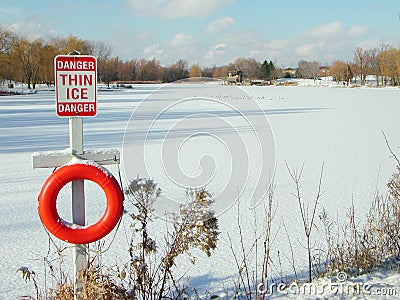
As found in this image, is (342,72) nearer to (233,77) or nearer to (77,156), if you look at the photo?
(233,77)

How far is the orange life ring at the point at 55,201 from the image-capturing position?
1787mm

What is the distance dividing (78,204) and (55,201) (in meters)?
0.11

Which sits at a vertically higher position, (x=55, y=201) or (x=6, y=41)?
(x=6, y=41)

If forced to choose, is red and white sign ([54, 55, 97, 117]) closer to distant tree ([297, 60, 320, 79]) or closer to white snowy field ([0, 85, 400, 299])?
white snowy field ([0, 85, 400, 299])

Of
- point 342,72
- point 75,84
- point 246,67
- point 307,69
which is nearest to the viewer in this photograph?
point 75,84

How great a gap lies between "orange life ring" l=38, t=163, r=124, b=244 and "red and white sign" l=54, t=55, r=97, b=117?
0.87 ft

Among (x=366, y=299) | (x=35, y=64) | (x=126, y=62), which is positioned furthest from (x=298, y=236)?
(x=126, y=62)

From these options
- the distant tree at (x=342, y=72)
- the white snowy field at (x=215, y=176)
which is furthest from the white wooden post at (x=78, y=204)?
the distant tree at (x=342, y=72)

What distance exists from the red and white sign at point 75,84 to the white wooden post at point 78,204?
0.06m

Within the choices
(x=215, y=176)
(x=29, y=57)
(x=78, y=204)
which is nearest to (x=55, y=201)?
(x=78, y=204)

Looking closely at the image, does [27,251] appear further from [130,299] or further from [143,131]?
[143,131]

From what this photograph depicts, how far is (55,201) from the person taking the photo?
182cm

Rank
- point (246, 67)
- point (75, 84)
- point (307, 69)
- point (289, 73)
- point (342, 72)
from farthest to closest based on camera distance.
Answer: point (289, 73) < point (307, 69) < point (342, 72) < point (246, 67) < point (75, 84)

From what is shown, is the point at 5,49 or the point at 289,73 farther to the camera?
the point at 289,73
